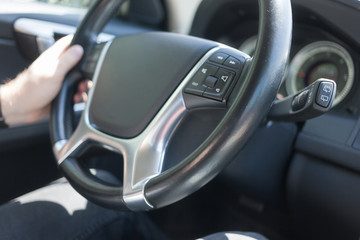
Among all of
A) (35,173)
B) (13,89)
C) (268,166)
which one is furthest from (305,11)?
(35,173)

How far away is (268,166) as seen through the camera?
1051mm

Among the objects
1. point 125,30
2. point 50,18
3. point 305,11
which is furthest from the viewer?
point 125,30

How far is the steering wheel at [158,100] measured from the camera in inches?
21.4

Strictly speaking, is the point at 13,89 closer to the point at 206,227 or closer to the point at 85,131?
the point at 85,131

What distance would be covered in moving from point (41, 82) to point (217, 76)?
388mm

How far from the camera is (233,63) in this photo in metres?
0.65

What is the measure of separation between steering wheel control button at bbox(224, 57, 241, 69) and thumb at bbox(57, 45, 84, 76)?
345 millimetres

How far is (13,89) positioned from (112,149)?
30 centimetres

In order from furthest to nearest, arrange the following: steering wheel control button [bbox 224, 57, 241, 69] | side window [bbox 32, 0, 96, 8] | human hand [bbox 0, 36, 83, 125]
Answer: side window [bbox 32, 0, 96, 8]
human hand [bbox 0, 36, 83, 125]
steering wheel control button [bbox 224, 57, 241, 69]

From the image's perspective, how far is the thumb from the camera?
31.8 inches

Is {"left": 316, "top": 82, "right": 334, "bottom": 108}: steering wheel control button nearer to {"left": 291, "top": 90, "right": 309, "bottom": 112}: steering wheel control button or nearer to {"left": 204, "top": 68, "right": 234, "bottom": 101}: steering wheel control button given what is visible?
{"left": 291, "top": 90, "right": 309, "bottom": 112}: steering wheel control button

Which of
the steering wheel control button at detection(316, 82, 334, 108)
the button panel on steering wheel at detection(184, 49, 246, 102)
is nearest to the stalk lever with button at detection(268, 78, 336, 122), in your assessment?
the steering wheel control button at detection(316, 82, 334, 108)

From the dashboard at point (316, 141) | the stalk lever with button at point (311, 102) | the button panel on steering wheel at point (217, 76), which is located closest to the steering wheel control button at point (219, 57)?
the button panel on steering wheel at point (217, 76)

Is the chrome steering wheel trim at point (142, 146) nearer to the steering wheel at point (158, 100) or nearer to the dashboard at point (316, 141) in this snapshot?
the steering wheel at point (158, 100)
